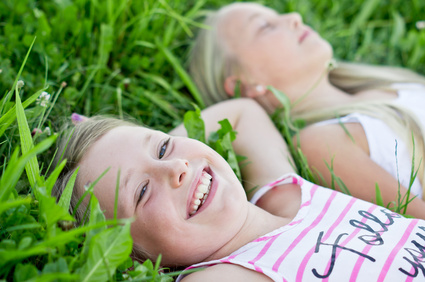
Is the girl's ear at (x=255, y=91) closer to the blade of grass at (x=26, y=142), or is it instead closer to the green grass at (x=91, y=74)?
the green grass at (x=91, y=74)

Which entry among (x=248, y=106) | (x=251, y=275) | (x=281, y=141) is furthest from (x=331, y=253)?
(x=248, y=106)

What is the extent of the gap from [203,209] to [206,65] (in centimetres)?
162

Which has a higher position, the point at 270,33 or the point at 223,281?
the point at 270,33

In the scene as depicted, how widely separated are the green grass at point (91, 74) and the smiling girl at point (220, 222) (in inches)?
7.2

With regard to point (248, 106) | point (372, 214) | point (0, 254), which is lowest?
point (372, 214)

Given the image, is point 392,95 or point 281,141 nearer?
point 281,141

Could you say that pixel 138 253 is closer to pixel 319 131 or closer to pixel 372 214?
pixel 372 214

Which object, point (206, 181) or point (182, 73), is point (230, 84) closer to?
point (182, 73)

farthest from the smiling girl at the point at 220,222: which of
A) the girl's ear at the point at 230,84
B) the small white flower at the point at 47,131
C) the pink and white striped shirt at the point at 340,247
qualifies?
the girl's ear at the point at 230,84

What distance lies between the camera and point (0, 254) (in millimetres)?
1126

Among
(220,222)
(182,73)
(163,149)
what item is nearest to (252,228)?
(220,222)

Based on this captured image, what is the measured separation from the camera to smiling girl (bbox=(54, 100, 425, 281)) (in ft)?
4.96

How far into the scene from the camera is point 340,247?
1555 mm

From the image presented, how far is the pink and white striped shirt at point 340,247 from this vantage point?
58.3 inches
